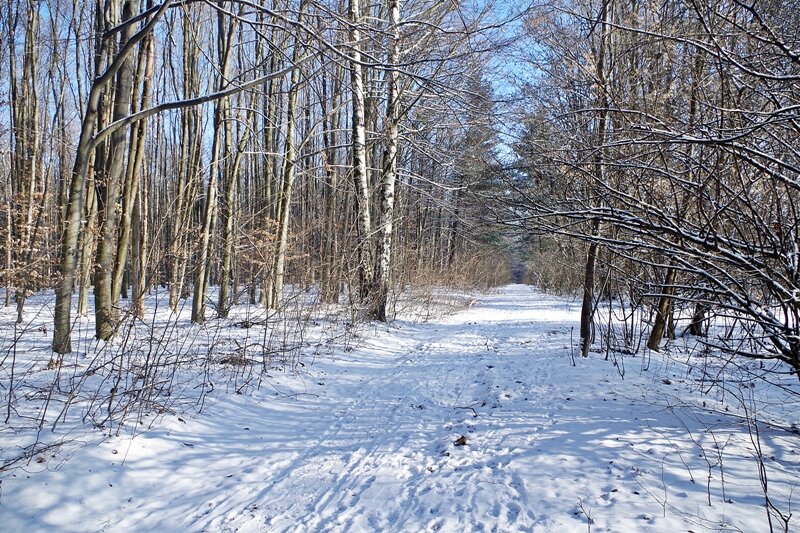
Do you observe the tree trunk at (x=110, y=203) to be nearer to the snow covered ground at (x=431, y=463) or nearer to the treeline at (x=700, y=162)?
the snow covered ground at (x=431, y=463)

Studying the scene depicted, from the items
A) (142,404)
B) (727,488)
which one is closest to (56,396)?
(142,404)

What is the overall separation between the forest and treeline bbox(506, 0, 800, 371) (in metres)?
0.04

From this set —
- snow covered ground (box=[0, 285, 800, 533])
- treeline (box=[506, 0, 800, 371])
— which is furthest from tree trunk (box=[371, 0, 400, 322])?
snow covered ground (box=[0, 285, 800, 533])

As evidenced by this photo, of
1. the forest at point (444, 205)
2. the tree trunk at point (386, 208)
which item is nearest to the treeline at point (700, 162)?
the forest at point (444, 205)

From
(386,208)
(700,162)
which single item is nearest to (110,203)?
(386,208)

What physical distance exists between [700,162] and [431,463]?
3.09m

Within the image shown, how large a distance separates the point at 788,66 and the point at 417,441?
4567mm

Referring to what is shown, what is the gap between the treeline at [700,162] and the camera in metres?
3.05

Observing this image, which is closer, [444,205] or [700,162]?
[700,162]

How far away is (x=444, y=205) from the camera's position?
1298cm

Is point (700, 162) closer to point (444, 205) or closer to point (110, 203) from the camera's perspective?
point (110, 203)

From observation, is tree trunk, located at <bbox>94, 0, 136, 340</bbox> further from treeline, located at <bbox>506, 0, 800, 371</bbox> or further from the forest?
treeline, located at <bbox>506, 0, 800, 371</bbox>

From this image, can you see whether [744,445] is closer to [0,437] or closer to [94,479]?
[94,479]

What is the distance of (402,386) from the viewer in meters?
6.19
